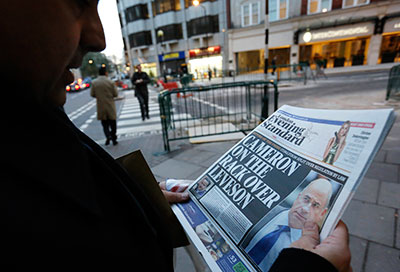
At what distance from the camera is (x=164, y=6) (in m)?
35.0

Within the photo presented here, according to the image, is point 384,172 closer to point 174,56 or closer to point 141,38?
point 174,56

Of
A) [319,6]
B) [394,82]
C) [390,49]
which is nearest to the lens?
[394,82]

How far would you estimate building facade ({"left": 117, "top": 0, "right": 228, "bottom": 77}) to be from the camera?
3077cm

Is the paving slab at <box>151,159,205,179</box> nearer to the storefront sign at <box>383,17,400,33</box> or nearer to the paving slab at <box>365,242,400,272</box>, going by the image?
the paving slab at <box>365,242,400,272</box>

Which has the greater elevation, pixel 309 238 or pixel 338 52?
pixel 338 52

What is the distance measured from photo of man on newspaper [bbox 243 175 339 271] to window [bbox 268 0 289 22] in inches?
1058

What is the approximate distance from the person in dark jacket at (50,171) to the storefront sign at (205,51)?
107 ft

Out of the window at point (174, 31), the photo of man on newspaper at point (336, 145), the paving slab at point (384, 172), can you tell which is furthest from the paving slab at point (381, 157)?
the window at point (174, 31)

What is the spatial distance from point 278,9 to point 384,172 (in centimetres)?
2464

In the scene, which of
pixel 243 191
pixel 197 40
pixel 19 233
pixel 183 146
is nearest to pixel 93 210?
pixel 19 233

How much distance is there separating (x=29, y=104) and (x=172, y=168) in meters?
3.53

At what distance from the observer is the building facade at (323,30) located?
19.9 metres

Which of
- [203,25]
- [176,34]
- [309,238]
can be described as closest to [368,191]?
[309,238]

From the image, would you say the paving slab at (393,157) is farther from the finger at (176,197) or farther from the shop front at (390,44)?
the shop front at (390,44)
